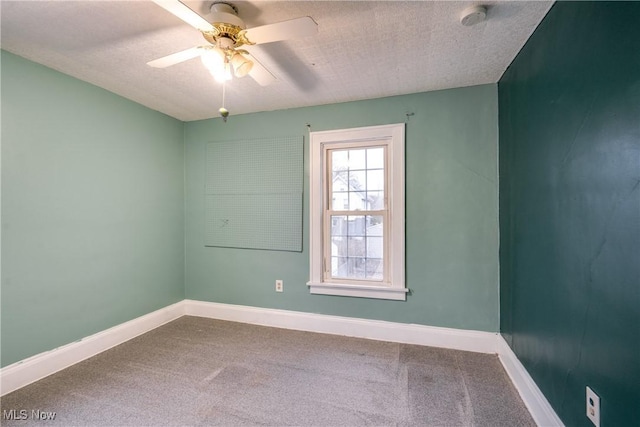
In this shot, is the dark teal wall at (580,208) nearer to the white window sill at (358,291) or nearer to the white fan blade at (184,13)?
the white window sill at (358,291)

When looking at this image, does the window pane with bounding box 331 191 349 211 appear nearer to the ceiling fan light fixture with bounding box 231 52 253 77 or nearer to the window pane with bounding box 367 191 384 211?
the window pane with bounding box 367 191 384 211

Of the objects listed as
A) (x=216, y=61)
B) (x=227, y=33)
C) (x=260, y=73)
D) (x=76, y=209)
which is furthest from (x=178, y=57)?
(x=76, y=209)

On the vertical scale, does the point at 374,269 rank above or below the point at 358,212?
below

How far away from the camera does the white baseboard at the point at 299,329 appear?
185 cm

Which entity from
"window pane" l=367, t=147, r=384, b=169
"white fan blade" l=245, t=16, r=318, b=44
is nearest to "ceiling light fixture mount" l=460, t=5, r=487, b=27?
"white fan blade" l=245, t=16, r=318, b=44

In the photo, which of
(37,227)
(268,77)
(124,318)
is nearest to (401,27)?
(268,77)

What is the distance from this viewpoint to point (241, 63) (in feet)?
5.41

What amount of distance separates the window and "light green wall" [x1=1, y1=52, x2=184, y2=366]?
169 centimetres

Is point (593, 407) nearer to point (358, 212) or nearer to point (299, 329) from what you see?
point (358, 212)

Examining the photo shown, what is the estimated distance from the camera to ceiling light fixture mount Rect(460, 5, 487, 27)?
1.49 metres

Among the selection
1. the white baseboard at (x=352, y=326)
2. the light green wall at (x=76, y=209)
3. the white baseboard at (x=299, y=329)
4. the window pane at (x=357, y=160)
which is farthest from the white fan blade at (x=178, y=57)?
the white baseboard at (x=352, y=326)

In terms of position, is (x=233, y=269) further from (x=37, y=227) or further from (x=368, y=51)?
(x=368, y=51)

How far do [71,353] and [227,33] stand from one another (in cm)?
263

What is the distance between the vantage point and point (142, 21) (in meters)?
1.61
